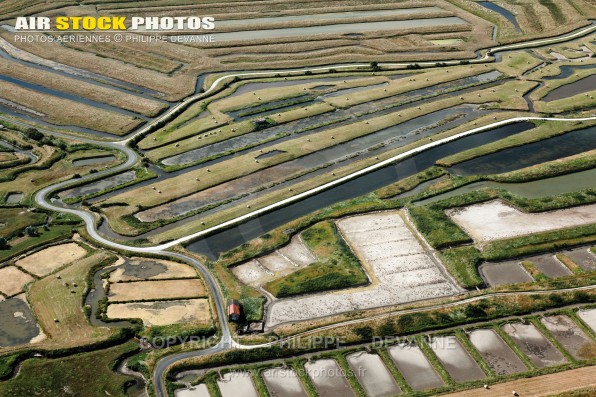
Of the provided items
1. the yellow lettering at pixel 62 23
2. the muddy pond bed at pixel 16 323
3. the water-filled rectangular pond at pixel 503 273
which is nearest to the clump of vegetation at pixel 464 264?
the water-filled rectangular pond at pixel 503 273

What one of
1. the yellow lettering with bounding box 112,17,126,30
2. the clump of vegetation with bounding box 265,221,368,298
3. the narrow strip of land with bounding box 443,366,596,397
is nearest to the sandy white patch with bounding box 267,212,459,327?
the clump of vegetation with bounding box 265,221,368,298

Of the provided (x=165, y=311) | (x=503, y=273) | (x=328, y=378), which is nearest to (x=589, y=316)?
(x=503, y=273)

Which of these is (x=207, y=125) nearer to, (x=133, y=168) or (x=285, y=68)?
(x=133, y=168)

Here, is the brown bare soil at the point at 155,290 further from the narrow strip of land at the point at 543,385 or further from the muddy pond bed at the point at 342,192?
the narrow strip of land at the point at 543,385

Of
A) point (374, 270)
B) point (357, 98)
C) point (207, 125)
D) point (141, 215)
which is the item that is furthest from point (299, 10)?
point (374, 270)

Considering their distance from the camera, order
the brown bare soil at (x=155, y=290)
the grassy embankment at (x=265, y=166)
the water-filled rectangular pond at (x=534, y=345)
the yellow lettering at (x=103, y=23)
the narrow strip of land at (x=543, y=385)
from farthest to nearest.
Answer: the yellow lettering at (x=103, y=23), the grassy embankment at (x=265, y=166), the brown bare soil at (x=155, y=290), the water-filled rectangular pond at (x=534, y=345), the narrow strip of land at (x=543, y=385)
